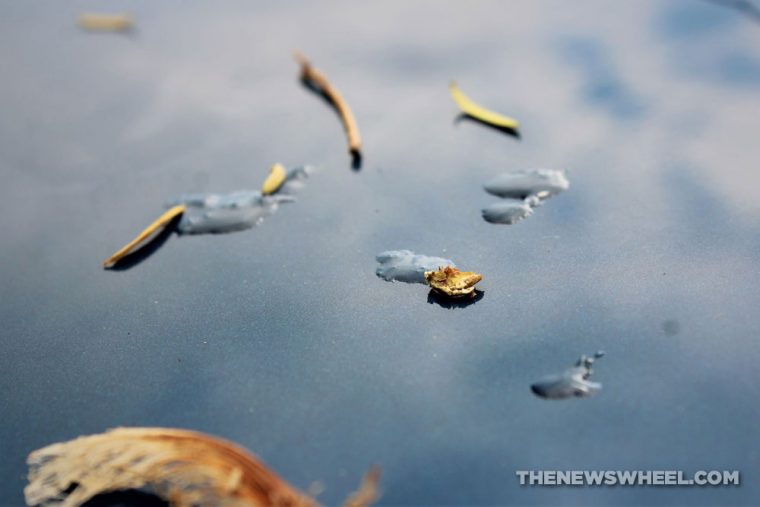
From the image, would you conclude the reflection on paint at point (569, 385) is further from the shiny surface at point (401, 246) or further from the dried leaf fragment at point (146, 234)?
the dried leaf fragment at point (146, 234)

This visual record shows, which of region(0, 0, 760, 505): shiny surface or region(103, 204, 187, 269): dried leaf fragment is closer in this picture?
region(0, 0, 760, 505): shiny surface

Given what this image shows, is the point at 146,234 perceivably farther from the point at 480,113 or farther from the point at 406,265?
the point at 480,113

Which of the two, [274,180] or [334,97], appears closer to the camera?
[274,180]

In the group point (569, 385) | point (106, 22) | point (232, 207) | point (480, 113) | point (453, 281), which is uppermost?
point (106, 22)

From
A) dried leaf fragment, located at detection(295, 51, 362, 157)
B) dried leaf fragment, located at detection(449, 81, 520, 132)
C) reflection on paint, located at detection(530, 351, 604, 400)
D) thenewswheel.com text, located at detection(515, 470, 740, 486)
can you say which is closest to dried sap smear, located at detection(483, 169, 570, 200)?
dried leaf fragment, located at detection(449, 81, 520, 132)

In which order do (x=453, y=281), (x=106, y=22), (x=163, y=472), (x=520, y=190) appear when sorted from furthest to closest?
(x=106, y=22) → (x=520, y=190) → (x=453, y=281) → (x=163, y=472)

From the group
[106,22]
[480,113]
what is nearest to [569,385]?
[480,113]

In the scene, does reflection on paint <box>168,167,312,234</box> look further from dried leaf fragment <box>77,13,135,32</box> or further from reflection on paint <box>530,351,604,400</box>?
dried leaf fragment <box>77,13,135,32</box>
